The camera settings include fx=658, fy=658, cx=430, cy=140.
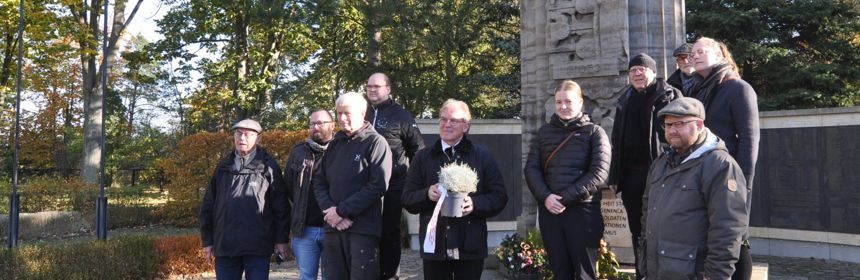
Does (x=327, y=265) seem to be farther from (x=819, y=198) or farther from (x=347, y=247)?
(x=819, y=198)

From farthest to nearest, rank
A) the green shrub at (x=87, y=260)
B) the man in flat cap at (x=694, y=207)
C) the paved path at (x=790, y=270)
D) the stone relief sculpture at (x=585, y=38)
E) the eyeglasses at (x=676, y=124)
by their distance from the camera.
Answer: the paved path at (x=790, y=270) < the green shrub at (x=87, y=260) < the stone relief sculpture at (x=585, y=38) < the eyeglasses at (x=676, y=124) < the man in flat cap at (x=694, y=207)

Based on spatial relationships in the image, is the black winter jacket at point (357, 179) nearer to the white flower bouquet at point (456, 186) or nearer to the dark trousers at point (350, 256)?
the dark trousers at point (350, 256)

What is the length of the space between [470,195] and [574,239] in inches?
31.8

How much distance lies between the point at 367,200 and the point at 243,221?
1236mm

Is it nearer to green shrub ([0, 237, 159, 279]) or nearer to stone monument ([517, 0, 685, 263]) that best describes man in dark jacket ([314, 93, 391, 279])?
stone monument ([517, 0, 685, 263])

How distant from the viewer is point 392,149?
5258 mm

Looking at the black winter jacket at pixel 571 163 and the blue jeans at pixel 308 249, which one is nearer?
the black winter jacket at pixel 571 163

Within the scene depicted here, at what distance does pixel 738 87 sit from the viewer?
4008 mm

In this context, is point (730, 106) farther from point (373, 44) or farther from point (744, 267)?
point (373, 44)

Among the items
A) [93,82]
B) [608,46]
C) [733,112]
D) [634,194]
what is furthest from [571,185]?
[93,82]

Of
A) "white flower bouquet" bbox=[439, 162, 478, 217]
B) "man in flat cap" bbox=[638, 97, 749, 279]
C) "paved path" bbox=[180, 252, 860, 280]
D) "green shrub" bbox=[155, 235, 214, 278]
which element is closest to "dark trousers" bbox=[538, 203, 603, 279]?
"white flower bouquet" bbox=[439, 162, 478, 217]

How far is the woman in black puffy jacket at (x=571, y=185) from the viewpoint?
14.8 feet

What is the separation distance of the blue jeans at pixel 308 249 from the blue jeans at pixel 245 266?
0.31 meters

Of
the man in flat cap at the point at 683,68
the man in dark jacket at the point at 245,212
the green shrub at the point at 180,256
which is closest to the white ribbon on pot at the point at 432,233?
the man in dark jacket at the point at 245,212
